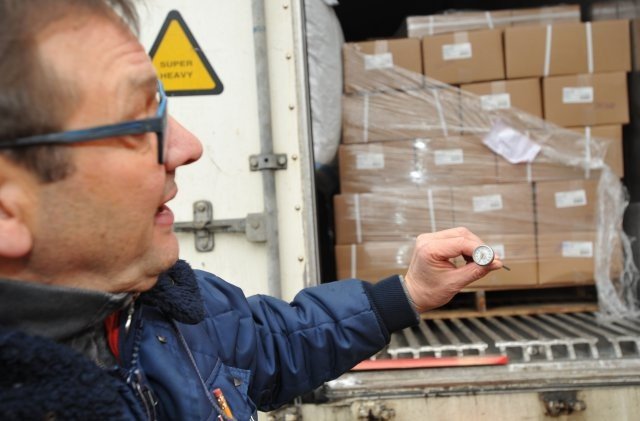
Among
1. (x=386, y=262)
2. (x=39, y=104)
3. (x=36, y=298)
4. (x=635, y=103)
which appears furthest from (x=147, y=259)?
(x=635, y=103)

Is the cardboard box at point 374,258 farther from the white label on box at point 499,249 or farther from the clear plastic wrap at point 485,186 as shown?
the white label on box at point 499,249

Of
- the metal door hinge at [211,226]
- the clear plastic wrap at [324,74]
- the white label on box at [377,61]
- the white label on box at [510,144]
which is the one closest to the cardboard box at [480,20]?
the white label on box at [377,61]

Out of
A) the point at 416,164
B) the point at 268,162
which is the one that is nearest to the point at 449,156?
the point at 416,164

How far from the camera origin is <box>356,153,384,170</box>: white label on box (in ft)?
10.2

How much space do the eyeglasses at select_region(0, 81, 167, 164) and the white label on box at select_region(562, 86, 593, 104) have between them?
8.31ft

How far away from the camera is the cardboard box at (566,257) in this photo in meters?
3.00

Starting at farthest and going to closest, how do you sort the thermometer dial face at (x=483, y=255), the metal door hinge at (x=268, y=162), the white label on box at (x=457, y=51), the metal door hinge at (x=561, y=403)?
the white label on box at (x=457, y=51)
the metal door hinge at (x=268, y=162)
the metal door hinge at (x=561, y=403)
the thermometer dial face at (x=483, y=255)

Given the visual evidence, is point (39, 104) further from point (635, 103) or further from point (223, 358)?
point (635, 103)

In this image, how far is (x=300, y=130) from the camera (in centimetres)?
223

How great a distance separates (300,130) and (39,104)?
4.62ft

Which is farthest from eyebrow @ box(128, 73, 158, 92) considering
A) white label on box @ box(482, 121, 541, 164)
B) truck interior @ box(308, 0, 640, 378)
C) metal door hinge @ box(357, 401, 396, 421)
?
white label on box @ box(482, 121, 541, 164)

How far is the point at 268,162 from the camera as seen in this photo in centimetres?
220

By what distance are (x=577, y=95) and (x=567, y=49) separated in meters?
0.23

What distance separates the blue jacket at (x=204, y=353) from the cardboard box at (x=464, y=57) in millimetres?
1938
